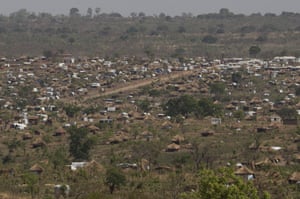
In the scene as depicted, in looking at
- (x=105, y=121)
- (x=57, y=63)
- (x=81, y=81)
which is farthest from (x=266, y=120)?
(x=57, y=63)

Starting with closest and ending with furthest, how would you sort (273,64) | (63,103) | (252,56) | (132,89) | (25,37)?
1. (63,103)
2. (132,89)
3. (273,64)
4. (252,56)
5. (25,37)

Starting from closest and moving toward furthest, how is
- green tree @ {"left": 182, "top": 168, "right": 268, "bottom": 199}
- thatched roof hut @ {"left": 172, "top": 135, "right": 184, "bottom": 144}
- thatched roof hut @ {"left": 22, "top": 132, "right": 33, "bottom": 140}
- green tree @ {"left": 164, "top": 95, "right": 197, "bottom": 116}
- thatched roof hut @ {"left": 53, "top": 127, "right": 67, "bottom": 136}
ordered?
green tree @ {"left": 182, "top": 168, "right": 268, "bottom": 199}
thatched roof hut @ {"left": 172, "top": 135, "right": 184, "bottom": 144}
thatched roof hut @ {"left": 22, "top": 132, "right": 33, "bottom": 140}
thatched roof hut @ {"left": 53, "top": 127, "right": 67, "bottom": 136}
green tree @ {"left": 164, "top": 95, "right": 197, "bottom": 116}

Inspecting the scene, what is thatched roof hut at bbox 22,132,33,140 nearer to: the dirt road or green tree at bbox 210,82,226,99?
the dirt road

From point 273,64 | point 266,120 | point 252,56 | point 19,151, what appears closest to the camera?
point 19,151

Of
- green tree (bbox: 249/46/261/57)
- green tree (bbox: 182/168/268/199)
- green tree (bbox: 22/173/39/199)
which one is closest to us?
green tree (bbox: 182/168/268/199)

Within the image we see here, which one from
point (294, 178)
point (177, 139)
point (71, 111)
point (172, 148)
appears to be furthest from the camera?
point (71, 111)

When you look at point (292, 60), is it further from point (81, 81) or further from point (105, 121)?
point (105, 121)

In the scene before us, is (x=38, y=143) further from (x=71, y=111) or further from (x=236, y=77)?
(x=236, y=77)

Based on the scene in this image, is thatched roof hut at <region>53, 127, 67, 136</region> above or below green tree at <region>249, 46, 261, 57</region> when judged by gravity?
below

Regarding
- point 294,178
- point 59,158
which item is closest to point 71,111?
point 59,158

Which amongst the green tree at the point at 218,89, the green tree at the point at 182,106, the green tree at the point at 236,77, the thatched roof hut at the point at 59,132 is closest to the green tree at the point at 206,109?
the green tree at the point at 182,106

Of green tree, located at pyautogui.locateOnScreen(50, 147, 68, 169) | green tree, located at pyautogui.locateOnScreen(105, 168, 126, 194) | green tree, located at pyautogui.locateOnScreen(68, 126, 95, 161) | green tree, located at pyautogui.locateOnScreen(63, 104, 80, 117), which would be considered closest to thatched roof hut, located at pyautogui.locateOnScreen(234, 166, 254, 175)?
green tree, located at pyautogui.locateOnScreen(105, 168, 126, 194)
